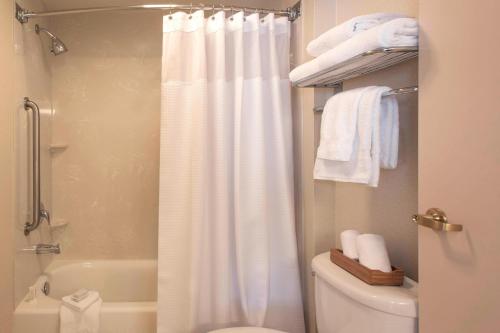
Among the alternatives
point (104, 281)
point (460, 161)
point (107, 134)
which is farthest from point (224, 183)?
point (104, 281)

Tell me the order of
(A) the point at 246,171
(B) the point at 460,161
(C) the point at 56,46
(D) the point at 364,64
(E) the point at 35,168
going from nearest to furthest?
(B) the point at 460,161 < (D) the point at 364,64 < (A) the point at 246,171 < (E) the point at 35,168 < (C) the point at 56,46

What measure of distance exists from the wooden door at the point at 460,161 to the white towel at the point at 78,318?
1.56 meters

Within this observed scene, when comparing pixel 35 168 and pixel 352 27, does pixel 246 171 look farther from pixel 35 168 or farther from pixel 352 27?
pixel 35 168

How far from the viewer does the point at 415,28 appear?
0.89 metres

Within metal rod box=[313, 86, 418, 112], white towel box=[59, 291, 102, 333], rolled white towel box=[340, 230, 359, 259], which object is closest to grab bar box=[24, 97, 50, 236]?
white towel box=[59, 291, 102, 333]

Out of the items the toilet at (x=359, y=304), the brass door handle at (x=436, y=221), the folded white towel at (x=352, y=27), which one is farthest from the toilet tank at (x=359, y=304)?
the folded white towel at (x=352, y=27)

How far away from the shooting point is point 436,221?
77cm

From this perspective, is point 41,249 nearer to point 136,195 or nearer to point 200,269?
point 136,195

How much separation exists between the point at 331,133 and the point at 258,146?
1.60ft

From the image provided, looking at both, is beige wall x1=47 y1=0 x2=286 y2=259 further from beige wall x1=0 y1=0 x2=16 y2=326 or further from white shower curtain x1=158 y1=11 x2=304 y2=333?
white shower curtain x1=158 y1=11 x2=304 y2=333

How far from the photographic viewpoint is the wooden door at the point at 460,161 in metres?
0.66

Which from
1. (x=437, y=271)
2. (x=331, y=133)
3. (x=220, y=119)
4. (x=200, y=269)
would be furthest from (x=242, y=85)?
(x=437, y=271)

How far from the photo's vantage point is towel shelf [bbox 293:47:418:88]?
0.92 metres

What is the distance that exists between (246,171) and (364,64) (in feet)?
2.48
